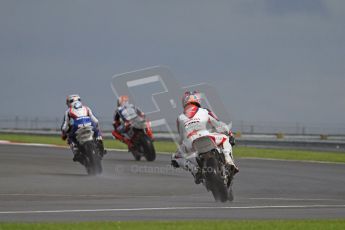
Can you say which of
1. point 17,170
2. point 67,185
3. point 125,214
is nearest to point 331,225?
point 125,214

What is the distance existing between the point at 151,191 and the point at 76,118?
13.3 ft

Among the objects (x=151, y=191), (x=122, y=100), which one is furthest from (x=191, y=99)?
(x=122, y=100)

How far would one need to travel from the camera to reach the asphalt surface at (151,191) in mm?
12317

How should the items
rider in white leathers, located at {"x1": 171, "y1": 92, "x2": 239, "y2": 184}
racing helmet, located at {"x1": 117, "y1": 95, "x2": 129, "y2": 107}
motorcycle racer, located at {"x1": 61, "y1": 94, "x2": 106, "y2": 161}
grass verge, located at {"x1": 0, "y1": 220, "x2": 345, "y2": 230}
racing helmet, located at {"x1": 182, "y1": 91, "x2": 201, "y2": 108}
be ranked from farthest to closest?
1. racing helmet, located at {"x1": 117, "y1": 95, "x2": 129, "y2": 107}
2. motorcycle racer, located at {"x1": 61, "y1": 94, "x2": 106, "y2": 161}
3. racing helmet, located at {"x1": 182, "y1": 91, "x2": 201, "y2": 108}
4. rider in white leathers, located at {"x1": 171, "y1": 92, "x2": 239, "y2": 184}
5. grass verge, located at {"x1": 0, "y1": 220, "x2": 345, "y2": 230}

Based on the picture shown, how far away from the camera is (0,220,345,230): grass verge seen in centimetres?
1025

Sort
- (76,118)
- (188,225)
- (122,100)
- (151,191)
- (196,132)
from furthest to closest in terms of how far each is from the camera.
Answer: (122,100), (76,118), (151,191), (196,132), (188,225)

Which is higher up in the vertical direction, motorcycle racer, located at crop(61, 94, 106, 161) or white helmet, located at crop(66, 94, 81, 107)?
white helmet, located at crop(66, 94, 81, 107)

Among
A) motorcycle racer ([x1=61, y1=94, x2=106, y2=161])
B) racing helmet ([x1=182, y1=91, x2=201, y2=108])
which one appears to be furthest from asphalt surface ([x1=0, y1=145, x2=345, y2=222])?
racing helmet ([x1=182, y1=91, x2=201, y2=108])

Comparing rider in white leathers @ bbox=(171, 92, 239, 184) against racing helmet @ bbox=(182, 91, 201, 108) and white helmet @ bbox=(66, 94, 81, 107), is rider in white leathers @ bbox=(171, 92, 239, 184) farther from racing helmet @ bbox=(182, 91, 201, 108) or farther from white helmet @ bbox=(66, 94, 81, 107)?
white helmet @ bbox=(66, 94, 81, 107)

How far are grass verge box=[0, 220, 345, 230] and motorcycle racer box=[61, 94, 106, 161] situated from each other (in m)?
10.1

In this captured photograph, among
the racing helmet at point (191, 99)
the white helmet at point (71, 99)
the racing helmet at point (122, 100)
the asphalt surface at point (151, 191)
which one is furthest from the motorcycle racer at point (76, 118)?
the racing helmet at point (191, 99)

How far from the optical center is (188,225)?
34.4 feet

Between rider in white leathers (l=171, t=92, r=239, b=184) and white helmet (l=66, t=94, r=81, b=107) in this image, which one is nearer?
rider in white leathers (l=171, t=92, r=239, b=184)

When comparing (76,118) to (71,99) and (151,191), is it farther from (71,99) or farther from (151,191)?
(151,191)
